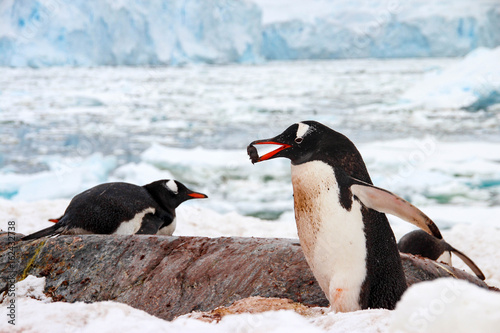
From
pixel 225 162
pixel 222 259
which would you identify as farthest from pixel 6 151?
pixel 222 259

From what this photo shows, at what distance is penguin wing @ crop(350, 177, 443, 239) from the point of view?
134 cm

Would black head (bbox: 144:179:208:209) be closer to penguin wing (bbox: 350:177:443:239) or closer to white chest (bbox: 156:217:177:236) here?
white chest (bbox: 156:217:177:236)

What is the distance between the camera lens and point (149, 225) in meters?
2.63

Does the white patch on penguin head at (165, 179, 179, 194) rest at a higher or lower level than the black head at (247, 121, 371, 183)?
lower

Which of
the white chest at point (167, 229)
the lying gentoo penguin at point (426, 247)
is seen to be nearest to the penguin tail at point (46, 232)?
the white chest at point (167, 229)

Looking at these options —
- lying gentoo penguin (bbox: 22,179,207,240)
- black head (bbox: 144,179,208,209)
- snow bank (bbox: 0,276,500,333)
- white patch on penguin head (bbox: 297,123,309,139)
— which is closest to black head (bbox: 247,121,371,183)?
white patch on penguin head (bbox: 297,123,309,139)

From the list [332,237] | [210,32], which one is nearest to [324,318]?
[332,237]

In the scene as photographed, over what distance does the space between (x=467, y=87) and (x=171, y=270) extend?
11.5m

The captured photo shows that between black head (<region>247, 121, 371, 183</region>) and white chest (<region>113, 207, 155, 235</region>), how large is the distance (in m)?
1.13

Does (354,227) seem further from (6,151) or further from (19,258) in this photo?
(6,151)

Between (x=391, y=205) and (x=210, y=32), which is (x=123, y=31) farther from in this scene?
(x=391, y=205)

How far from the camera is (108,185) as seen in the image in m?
2.60

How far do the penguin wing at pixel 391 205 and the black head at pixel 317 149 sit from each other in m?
0.08

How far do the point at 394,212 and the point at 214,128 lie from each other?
9548 millimetres
